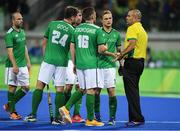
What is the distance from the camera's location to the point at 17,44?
12.9 metres

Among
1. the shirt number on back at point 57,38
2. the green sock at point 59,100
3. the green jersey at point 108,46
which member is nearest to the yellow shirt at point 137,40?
the green jersey at point 108,46

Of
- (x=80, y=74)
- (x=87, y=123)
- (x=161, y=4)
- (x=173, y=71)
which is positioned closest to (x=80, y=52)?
(x=80, y=74)

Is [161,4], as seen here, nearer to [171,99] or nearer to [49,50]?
[171,99]

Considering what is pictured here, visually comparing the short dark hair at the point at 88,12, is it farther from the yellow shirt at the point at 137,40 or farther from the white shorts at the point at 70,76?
the white shorts at the point at 70,76

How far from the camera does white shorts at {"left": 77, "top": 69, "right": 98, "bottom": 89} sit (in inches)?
462

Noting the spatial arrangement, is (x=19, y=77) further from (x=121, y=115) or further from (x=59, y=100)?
(x=121, y=115)

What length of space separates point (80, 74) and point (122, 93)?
7420 millimetres

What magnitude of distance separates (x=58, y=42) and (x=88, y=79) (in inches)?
38.1

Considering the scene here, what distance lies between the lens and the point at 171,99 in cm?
1761

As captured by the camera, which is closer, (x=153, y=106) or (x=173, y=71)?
(x=153, y=106)

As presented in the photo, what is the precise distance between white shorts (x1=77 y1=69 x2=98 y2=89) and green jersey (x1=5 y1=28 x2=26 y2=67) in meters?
1.77

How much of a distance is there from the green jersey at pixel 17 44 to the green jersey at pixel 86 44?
1629 mm

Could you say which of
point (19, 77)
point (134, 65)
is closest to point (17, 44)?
point (19, 77)

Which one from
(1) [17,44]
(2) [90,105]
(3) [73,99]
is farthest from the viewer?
(1) [17,44]
